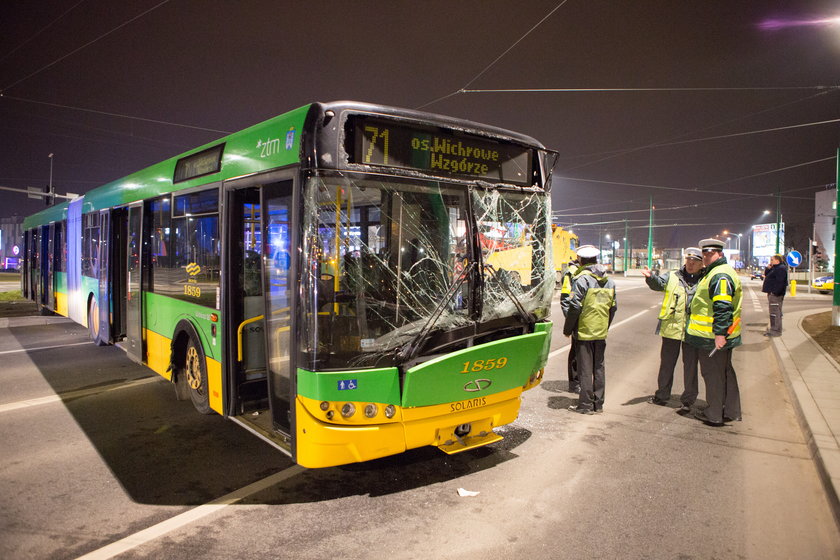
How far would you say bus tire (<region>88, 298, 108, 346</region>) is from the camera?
9969 mm

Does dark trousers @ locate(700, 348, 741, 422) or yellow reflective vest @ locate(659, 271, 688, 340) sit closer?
dark trousers @ locate(700, 348, 741, 422)

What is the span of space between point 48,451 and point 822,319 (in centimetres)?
2004

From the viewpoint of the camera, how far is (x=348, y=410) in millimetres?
3744

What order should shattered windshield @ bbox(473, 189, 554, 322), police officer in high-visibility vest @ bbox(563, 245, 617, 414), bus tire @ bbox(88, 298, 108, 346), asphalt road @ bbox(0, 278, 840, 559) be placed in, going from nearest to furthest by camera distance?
asphalt road @ bbox(0, 278, 840, 559) < shattered windshield @ bbox(473, 189, 554, 322) < police officer in high-visibility vest @ bbox(563, 245, 617, 414) < bus tire @ bbox(88, 298, 108, 346)

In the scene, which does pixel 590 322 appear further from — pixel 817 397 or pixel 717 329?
pixel 817 397

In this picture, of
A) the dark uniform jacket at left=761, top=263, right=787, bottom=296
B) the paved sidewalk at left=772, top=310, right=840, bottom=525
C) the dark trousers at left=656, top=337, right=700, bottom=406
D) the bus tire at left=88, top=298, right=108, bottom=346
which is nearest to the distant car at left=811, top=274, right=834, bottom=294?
the dark uniform jacket at left=761, top=263, right=787, bottom=296

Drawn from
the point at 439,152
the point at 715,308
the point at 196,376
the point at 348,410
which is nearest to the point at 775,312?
the point at 715,308

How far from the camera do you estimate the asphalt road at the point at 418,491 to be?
3.40 meters

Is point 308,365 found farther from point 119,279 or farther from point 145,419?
point 119,279

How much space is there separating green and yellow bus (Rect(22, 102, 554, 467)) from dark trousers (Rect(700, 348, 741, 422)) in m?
2.27

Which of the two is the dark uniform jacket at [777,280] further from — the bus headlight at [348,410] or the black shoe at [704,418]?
the bus headlight at [348,410]

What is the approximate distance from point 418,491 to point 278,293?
200 cm

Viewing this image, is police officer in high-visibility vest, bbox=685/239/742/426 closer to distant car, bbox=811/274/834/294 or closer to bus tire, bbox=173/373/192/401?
bus tire, bbox=173/373/192/401

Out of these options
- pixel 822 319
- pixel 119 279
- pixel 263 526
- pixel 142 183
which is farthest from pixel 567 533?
pixel 822 319
